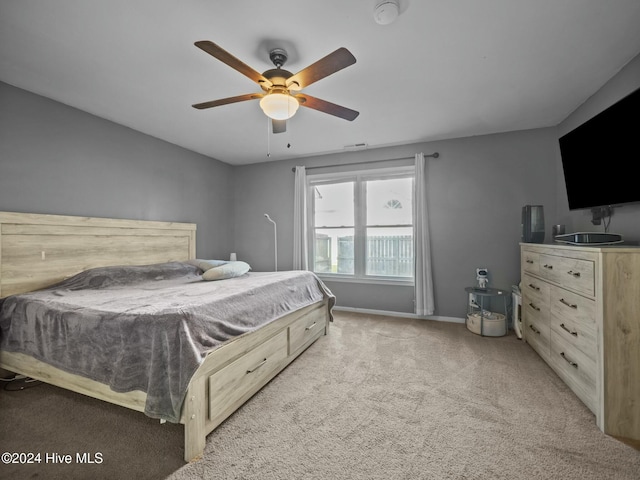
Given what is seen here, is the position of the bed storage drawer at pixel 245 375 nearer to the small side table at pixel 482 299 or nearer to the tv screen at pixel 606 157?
the small side table at pixel 482 299

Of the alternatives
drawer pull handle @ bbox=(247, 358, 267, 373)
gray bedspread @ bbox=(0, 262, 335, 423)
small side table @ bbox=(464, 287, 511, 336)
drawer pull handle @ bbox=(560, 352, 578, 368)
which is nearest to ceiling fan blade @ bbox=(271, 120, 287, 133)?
gray bedspread @ bbox=(0, 262, 335, 423)

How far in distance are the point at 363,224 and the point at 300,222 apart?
99 cm

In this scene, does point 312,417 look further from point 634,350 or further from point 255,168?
point 255,168

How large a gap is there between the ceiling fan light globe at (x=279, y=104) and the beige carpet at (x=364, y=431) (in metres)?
2.03

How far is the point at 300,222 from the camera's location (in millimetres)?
4375

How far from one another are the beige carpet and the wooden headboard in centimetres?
94

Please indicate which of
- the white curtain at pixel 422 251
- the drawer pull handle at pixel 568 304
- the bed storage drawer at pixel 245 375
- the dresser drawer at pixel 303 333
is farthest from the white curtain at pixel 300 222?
the drawer pull handle at pixel 568 304

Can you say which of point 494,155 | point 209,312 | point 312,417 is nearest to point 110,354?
point 209,312

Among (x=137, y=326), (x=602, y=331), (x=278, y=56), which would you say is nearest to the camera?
(x=137, y=326)

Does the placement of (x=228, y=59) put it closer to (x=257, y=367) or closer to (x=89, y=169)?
(x=257, y=367)

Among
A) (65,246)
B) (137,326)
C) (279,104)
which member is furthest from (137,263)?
(279,104)

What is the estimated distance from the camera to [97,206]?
2926mm

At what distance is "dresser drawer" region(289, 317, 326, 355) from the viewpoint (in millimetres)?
2504

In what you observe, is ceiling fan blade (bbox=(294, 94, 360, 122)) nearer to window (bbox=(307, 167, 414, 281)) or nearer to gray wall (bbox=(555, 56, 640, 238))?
gray wall (bbox=(555, 56, 640, 238))
